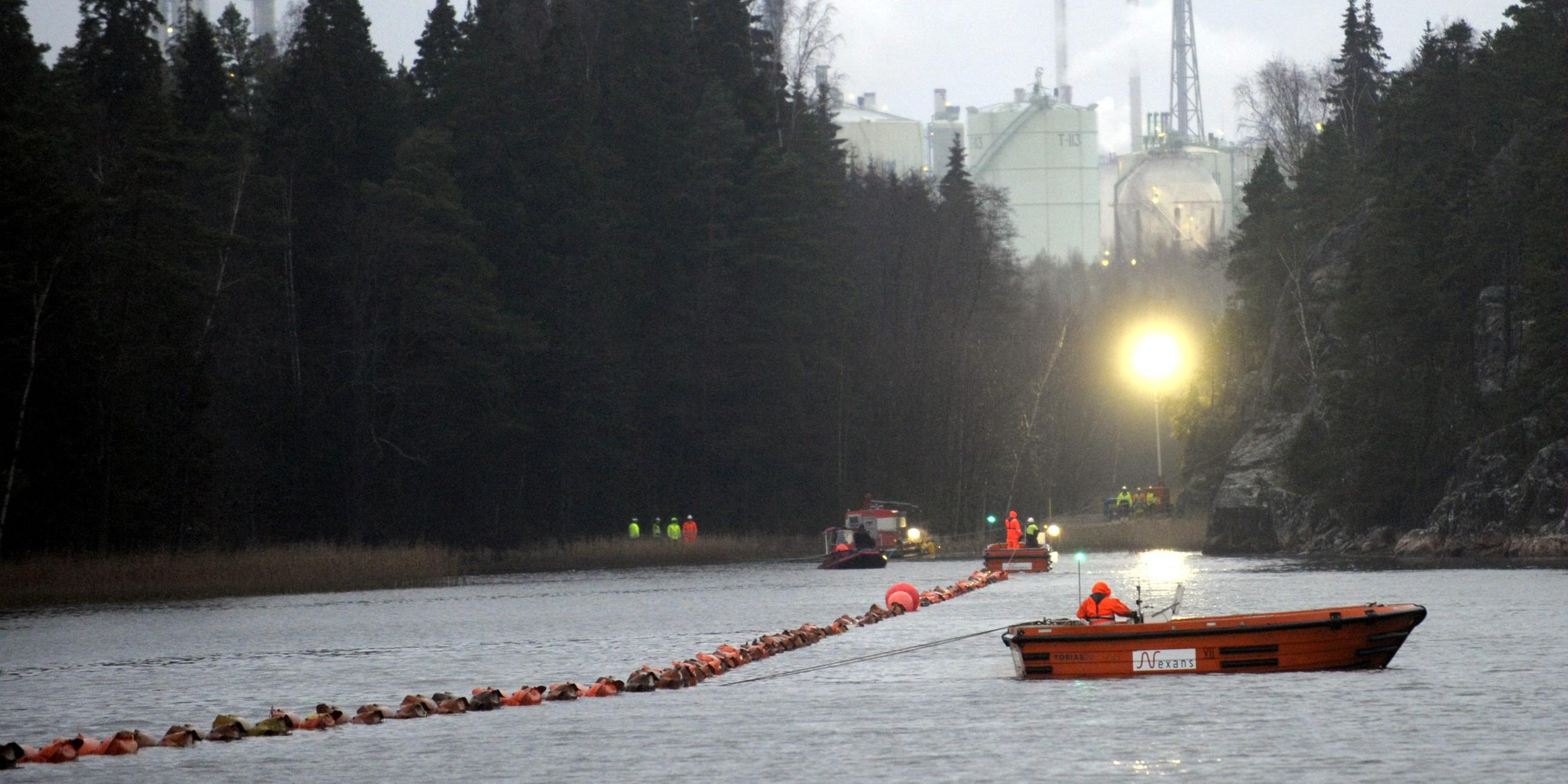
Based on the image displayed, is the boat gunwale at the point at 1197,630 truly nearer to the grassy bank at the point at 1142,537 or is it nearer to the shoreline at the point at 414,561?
the shoreline at the point at 414,561

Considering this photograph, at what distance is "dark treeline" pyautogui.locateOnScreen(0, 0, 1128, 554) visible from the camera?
70.9 metres

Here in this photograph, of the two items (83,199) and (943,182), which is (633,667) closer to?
(83,199)

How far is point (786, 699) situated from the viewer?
115 feet

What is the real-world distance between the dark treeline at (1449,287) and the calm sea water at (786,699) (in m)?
20.5

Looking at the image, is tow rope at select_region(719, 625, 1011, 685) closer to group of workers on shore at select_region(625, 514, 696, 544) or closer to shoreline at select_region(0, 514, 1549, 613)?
shoreline at select_region(0, 514, 1549, 613)

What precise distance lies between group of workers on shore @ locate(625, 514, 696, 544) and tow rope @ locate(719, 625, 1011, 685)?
45088 mm

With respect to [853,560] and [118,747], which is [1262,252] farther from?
[118,747]

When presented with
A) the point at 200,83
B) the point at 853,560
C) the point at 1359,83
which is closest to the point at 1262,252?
the point at 1359,83

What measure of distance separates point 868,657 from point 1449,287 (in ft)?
171

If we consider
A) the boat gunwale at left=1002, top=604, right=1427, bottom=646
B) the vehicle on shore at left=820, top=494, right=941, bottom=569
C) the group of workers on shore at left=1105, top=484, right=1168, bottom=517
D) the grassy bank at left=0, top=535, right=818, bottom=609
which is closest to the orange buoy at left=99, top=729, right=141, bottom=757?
the boat gunwale at left=1002, top=604, right=1427, bottom=646

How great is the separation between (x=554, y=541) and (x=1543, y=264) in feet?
146

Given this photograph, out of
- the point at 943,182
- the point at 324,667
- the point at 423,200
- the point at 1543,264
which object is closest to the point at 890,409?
the point at 943,182

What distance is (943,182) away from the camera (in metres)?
135

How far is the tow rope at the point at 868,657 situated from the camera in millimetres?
38737
